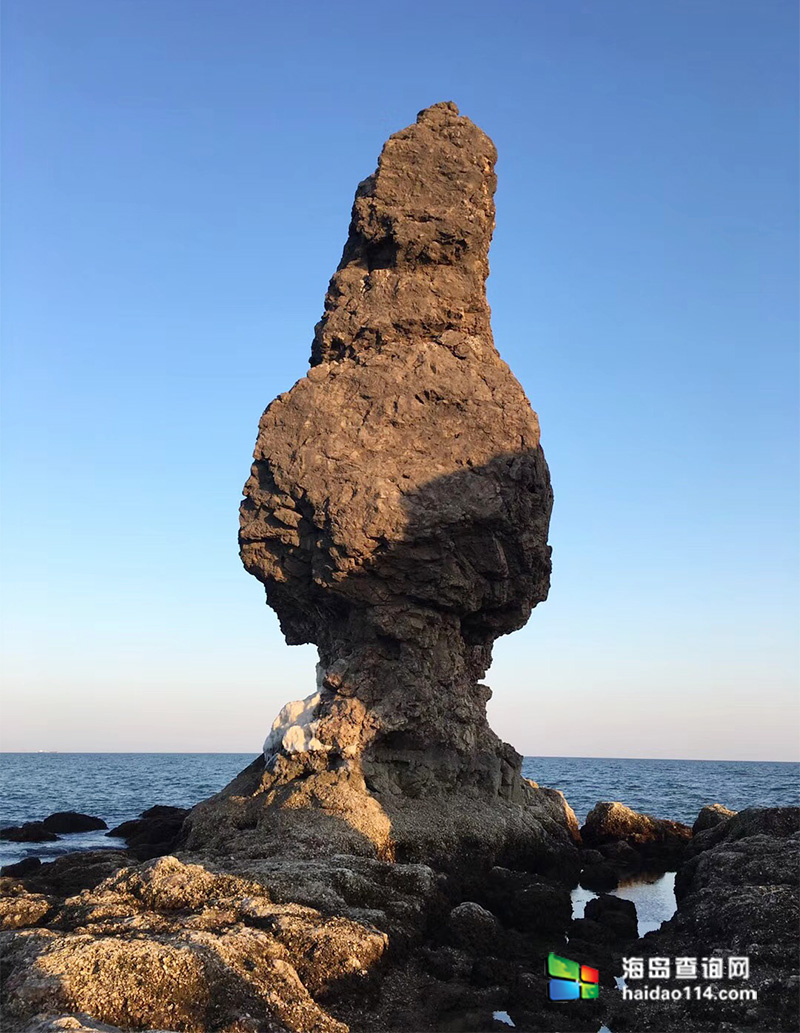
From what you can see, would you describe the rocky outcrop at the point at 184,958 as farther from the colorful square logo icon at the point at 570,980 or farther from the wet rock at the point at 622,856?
the wet rock at the point at 622,856

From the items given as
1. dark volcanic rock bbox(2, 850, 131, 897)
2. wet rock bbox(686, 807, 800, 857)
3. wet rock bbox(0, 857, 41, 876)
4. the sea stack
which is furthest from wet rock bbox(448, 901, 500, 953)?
wet rock bbox(0, 857, 41, 876)

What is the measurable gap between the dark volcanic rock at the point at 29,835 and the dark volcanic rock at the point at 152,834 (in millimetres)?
2386

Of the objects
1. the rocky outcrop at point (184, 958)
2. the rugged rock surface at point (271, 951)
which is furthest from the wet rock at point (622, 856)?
the rocky outcrop at point (184, 958)

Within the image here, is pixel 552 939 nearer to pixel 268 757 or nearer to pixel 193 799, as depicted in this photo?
pixel 268 757

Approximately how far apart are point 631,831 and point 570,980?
Result: 16487mm

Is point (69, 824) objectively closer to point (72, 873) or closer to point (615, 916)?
point (72, 873)

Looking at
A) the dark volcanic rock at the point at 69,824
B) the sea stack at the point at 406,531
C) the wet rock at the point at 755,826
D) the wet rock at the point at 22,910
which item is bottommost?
the dark volcanic rock at the point at 69,824

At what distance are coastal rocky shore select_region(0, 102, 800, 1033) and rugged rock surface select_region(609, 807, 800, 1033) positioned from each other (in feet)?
0.21

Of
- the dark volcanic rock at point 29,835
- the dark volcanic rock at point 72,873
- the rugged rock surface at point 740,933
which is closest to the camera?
the rugged rock surface at point 740,933

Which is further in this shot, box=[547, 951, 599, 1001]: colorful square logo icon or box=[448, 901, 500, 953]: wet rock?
box=[448, 901, 500, 953]: wet rock

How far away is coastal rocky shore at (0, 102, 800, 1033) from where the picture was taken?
1268 centimetres

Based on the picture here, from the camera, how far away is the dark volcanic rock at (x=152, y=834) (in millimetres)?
24797

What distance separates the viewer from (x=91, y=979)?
11734 mm

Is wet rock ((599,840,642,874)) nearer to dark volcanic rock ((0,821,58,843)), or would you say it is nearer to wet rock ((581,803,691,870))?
wet rock ((581,803,691,870))
